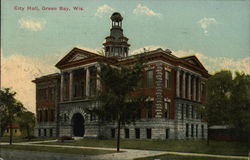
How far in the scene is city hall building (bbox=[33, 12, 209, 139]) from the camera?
41.9 metres

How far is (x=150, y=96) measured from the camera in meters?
42.4

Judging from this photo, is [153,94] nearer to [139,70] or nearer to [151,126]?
[151,126]

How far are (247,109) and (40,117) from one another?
148 ft

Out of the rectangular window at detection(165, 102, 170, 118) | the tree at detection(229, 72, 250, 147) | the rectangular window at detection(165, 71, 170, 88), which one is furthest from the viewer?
the rectangular window at detection(165, 71, 170, 88)

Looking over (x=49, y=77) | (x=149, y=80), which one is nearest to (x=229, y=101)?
(x=149, y=80)

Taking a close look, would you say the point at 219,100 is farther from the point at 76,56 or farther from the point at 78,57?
the point at 76,56

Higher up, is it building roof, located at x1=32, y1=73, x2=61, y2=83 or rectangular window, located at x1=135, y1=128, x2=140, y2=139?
building roof, located at x1=32, y1=73, x2=61, y2=83

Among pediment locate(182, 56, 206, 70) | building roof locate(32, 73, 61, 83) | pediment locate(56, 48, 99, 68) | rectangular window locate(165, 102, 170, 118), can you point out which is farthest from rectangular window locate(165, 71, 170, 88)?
building roof locate(32, 73, 61, 83)

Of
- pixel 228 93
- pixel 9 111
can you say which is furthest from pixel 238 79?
pixel 9 111

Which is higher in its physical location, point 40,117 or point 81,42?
point 81,42

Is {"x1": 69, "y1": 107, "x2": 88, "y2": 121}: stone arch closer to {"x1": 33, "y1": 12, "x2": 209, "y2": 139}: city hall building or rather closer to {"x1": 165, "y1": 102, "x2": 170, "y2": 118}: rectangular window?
{"x1": 33, "y1": 12, "x2": 209, "y2": 139}: city hall building

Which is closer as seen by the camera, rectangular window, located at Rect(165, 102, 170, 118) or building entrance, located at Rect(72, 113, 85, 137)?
rectangular window, located at Rect(165, 102, 170, 118)

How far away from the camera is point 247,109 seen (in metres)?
29.3

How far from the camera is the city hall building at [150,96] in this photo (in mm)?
41906
